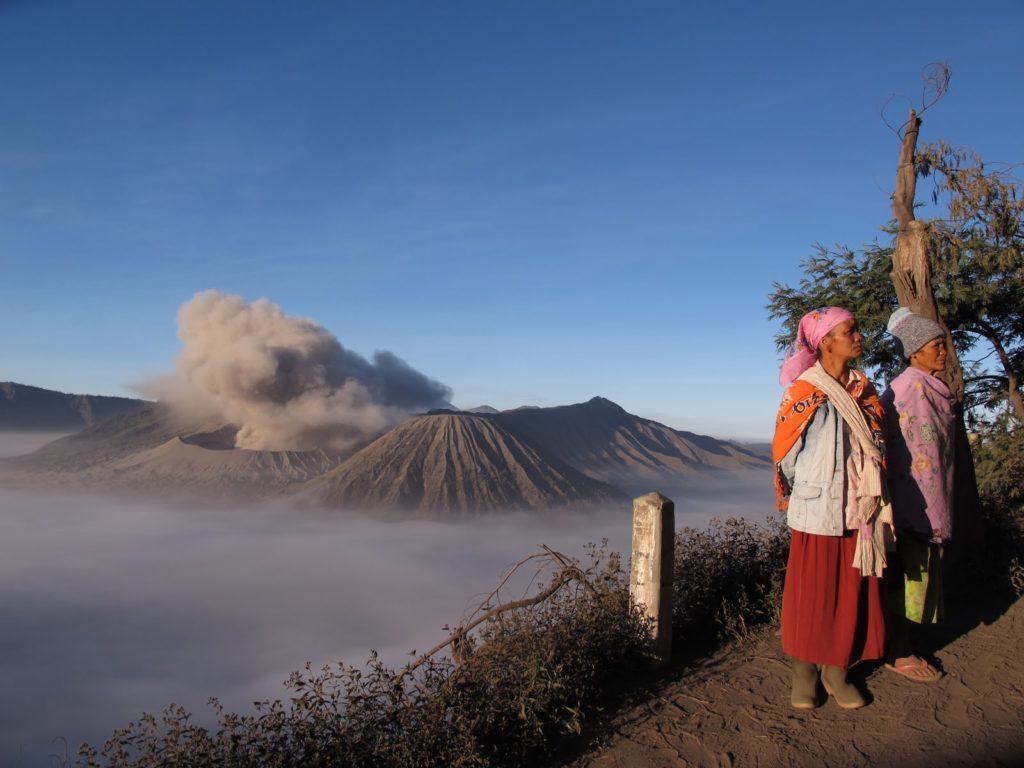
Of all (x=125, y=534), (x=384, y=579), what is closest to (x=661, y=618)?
(x=384, y=579)

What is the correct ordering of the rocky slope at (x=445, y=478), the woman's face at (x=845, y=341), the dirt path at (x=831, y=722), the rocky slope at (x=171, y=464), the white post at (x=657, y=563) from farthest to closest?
the rocky slope at (x=171, y=464) → the rocky slope at (x=445, y=478) → the white post at (x=657, y=563) → the woman's face at (x=845, y=341) → the dirt path at (x=831, y=722)

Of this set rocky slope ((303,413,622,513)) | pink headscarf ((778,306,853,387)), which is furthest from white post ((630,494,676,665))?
rocky slope ((303,413,622,513))

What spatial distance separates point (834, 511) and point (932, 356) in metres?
1.18

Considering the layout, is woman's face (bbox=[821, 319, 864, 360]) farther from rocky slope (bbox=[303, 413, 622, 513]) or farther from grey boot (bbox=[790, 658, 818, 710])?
rocky slope (bbox=[303, 413, 622, 513])

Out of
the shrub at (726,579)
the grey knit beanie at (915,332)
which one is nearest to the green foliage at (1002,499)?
the shrub at (726,579)

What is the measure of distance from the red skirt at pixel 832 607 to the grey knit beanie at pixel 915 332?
1.17m

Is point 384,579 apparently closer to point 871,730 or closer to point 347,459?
point 347,459

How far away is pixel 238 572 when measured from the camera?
84125 millimetres

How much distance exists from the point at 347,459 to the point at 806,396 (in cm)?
9153

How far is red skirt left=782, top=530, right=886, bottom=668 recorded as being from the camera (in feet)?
9.71

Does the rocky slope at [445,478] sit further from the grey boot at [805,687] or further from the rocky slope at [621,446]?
the grey boot at [805,687]

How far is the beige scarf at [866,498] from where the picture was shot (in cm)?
290

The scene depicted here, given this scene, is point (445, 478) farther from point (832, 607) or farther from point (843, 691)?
point (832, 607)

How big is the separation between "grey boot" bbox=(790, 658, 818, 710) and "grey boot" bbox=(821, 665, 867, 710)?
0.07 m
